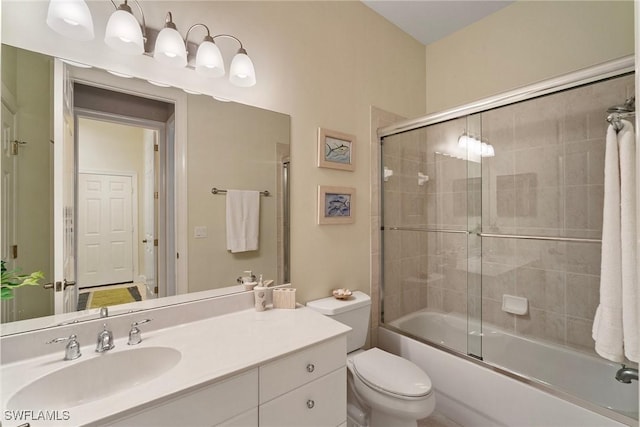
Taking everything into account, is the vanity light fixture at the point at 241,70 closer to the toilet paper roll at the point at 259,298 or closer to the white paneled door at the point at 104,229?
the white paneled door at the point at 104,229

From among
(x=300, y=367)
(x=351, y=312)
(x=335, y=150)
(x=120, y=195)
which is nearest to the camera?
(x=300, y=367)

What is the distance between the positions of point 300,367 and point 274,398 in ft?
0.43

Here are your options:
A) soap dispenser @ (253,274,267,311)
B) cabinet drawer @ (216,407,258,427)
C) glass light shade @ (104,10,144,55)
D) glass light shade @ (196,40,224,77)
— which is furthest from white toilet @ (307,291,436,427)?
glass light shade @ (104,10,144,55)

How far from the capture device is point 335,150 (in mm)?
1852

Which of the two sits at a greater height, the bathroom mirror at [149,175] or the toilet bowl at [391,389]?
the bathroom mirror at [149,175]

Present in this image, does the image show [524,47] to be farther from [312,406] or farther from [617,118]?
[312,406]

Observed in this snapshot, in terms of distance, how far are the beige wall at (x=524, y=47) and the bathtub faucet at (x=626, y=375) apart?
1683mm

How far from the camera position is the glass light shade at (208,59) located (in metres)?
1.30

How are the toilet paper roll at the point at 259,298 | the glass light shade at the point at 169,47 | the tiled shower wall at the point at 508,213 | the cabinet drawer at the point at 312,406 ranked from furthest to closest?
1. the tiled shower wall at the point at 508,213
2. the toilet paper roll at the point at 259,298
3. the glass light shade at the point at 169,47
4. the cabinet drawer at the point at 312,406

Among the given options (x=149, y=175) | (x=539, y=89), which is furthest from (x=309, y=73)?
(x=539, y=89)

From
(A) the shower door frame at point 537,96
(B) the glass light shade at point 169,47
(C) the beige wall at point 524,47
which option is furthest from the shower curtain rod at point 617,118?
(B) the glass light shade at point 169,47

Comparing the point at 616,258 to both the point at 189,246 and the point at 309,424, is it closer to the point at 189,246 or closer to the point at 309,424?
the point at 309,424

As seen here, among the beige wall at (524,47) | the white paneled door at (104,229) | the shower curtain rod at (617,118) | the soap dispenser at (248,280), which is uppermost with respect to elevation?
the beige wall at (524,47)

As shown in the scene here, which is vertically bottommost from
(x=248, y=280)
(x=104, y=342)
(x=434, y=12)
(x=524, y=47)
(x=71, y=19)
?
(x=104, y=342)
